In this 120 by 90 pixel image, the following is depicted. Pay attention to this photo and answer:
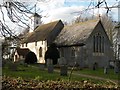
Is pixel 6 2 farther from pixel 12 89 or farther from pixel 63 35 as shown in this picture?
pixel 63 35

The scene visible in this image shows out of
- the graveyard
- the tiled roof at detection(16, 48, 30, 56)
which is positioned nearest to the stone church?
the tiled roof at detection(16, 48, 30, 56)

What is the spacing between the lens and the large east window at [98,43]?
144 ft

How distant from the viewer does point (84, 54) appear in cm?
4244

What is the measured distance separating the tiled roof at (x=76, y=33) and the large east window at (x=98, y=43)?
172 centimetres

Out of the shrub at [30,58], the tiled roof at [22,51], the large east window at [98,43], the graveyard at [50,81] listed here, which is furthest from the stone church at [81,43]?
the graveyard at [50,81]

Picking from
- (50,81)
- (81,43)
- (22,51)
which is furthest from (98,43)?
(50,81)

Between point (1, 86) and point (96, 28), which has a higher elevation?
point (96, 28)

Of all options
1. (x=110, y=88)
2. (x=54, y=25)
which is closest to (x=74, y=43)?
(x=54, y=25)

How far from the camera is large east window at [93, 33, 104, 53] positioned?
43844 millimetres

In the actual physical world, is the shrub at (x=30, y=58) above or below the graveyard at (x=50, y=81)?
above

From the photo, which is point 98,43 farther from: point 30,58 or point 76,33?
point 30,58

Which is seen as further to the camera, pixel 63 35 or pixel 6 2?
pixel 63 35

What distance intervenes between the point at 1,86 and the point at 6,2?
3394 millimetres

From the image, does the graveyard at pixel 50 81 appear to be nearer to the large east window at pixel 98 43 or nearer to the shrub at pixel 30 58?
the large east window at pixel 98 43
